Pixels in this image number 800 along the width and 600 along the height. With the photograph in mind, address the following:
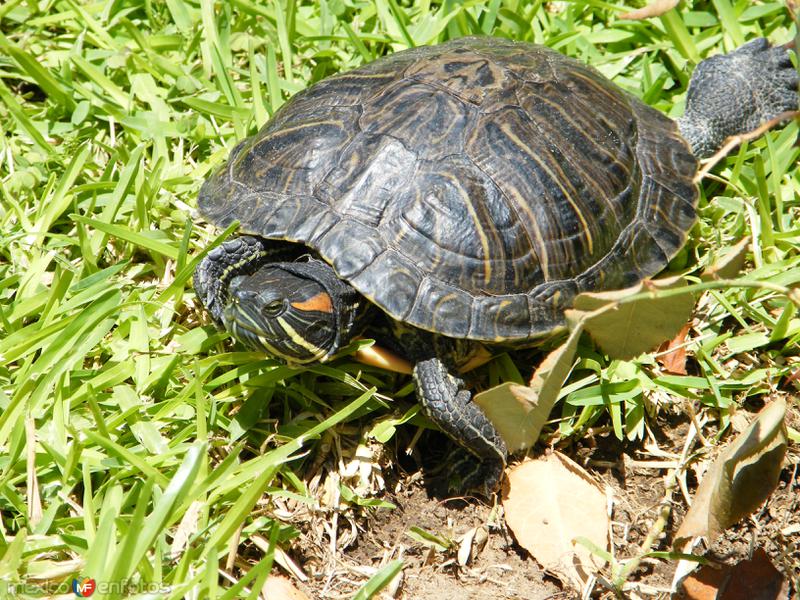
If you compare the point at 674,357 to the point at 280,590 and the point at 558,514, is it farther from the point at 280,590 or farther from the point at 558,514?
the point at 280,590

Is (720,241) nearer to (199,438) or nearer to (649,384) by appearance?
(649,384)

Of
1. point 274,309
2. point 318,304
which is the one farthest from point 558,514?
point 274,309

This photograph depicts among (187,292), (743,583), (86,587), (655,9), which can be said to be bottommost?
(743,583)

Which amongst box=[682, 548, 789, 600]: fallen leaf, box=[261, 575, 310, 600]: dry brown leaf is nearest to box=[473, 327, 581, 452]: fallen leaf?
box=[682, 548, 789, 600]: fallen leaf

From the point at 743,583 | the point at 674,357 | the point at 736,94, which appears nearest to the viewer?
the point at 743,583

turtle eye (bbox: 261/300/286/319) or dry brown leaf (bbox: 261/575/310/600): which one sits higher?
turtle eye (bbox: 261/300/286/319)

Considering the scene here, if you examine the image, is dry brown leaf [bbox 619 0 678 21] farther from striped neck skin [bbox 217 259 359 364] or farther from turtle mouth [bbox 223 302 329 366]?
turtle mouth [bbox 223 302 329 366]
